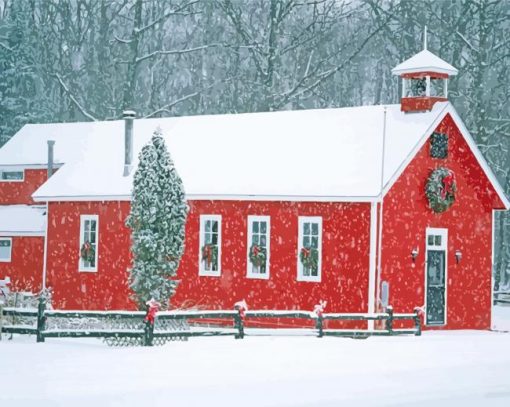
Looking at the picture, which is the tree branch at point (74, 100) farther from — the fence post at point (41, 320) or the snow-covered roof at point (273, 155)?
the fence post at point (41, 320)

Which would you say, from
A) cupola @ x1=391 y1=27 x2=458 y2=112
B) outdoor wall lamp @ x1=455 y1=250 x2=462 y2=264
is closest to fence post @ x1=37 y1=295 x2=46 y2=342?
cupola @ x1=391 y1=27 x2=458 y2=112

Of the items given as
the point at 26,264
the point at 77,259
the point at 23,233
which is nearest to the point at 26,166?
the point at 23,233

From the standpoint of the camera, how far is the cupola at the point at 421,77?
32.5 meters

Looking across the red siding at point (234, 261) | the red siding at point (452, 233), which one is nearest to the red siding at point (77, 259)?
the red siding at point (234, 261)

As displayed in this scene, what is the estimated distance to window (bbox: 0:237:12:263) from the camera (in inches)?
1531

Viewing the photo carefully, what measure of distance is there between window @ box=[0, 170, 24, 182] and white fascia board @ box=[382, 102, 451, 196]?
16222mm

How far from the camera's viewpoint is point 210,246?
33.4 m

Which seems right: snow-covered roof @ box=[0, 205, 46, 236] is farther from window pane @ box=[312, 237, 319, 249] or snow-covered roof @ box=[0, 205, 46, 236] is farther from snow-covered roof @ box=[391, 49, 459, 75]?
snow-covered roof @ box=[391, 49, 459, 75]

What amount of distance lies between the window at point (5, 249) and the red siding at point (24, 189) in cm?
221

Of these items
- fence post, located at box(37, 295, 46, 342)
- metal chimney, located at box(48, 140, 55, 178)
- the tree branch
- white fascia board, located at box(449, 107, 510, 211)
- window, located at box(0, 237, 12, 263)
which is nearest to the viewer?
fence post, located at box(37, 295, 46, 342)

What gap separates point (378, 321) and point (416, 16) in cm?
2208

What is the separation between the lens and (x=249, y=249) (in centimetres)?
3259

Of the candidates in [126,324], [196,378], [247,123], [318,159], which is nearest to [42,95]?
[247,123]

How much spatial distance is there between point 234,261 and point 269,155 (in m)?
3.45
